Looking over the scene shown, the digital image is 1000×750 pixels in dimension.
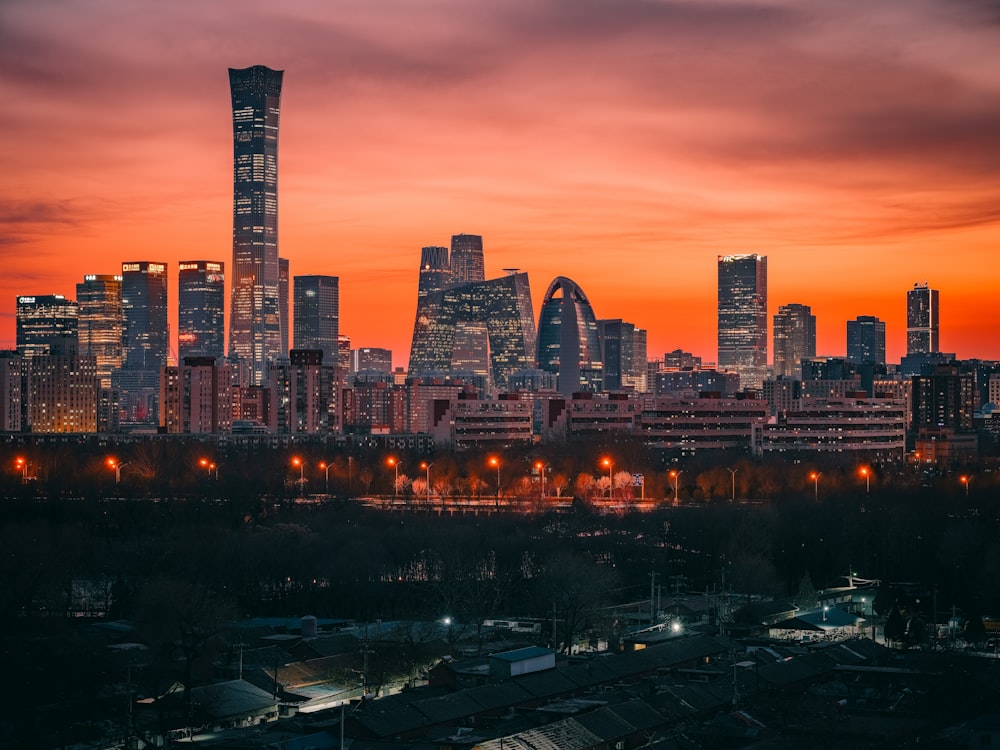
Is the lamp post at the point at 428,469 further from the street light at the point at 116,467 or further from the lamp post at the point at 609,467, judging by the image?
the street light at the point at 116,467

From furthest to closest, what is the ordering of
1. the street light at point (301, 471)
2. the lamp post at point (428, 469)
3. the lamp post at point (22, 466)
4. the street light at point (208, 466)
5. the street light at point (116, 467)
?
the street light at point (208, 466), the lamp post at point (22, 466), the street light at point (301, 471), the street light at point (116, 467), the lamp post at point (428, 469)

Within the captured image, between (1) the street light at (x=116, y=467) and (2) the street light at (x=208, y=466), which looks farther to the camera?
(2) the street light at (x=208, y=466)

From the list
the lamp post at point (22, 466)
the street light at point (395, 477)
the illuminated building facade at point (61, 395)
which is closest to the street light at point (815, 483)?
the street light at point (395, 477)

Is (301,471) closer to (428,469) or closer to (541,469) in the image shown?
(428,469)

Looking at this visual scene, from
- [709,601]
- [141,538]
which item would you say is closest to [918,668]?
[709,601]

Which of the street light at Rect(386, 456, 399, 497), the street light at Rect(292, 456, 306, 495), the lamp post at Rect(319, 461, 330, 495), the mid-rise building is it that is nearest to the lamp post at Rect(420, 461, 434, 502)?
the street light at Rect(386, 456, 399, 497)

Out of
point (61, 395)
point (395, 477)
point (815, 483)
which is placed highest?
point (61, 395)

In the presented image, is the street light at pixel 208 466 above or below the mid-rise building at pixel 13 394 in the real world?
below

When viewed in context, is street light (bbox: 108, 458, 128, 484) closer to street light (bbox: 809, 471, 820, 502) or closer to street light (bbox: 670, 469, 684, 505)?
street light (bbox: 670, 469, 684, 505)

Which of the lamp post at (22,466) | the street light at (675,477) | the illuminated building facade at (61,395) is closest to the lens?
the street light at (675,477)

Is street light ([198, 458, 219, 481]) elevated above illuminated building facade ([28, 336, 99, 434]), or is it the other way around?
illuminated building facade ([28, 336, 99, 434])

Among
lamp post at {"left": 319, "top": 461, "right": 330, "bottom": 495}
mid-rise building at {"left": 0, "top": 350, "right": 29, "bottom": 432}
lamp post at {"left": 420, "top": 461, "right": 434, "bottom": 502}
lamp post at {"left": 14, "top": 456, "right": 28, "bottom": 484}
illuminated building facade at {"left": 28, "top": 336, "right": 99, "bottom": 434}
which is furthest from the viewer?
illuminated building facade at {"left": 28, "top": 336, "right": 99, "bottom": 434}

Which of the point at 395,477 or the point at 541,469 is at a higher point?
the point at 541,469

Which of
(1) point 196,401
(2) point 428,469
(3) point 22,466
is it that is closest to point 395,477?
(2) point 428,469
